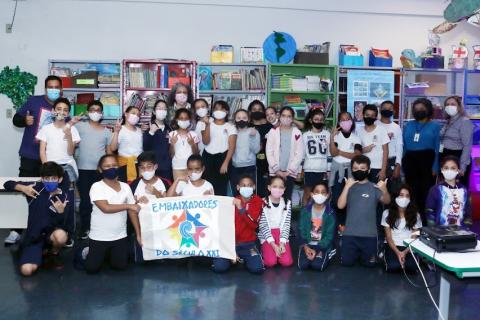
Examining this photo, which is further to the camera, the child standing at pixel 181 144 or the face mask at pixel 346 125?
the face mask at pixel 346 125

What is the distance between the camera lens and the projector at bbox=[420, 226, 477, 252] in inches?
113

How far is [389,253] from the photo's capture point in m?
4.63

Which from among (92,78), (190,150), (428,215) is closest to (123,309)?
(190,150)

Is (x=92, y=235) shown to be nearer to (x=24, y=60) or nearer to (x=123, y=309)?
(x=123, y=309)

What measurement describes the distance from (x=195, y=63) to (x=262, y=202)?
283cm

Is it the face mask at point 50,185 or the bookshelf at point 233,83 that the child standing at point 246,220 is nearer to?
the face mask at point 50,185

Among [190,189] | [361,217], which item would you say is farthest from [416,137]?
[190,189]

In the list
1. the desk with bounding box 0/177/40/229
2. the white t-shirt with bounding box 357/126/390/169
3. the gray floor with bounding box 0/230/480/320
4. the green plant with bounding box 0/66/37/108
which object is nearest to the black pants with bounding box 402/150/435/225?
the white t-shirt with bounding box 357/126/390/169

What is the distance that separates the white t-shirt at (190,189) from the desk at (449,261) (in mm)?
2103

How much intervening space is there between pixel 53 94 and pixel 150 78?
1929mm

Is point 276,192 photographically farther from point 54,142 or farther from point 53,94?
point 53,94

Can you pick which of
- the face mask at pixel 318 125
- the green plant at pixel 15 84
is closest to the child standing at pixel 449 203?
the face mask at pixel 318 125

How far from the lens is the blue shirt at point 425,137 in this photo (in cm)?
604

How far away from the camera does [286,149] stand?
5.82 meters
